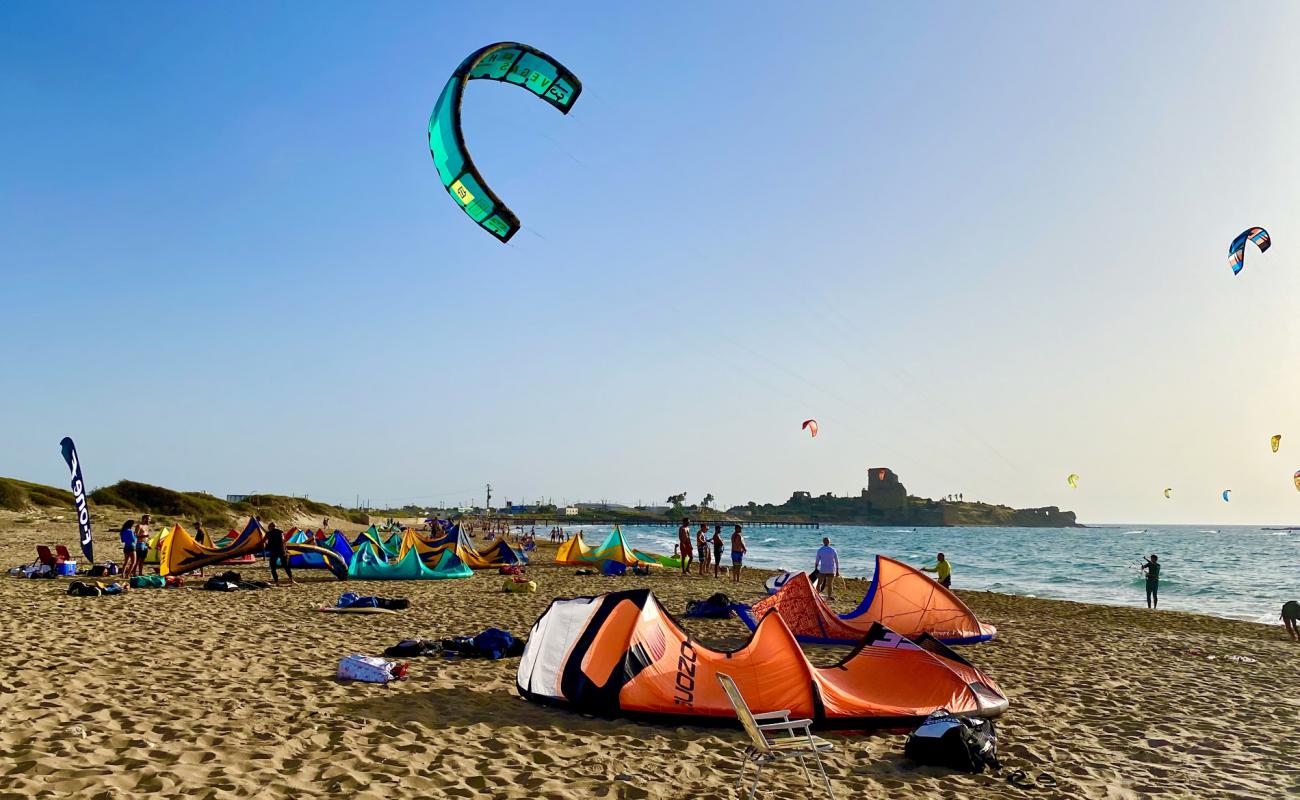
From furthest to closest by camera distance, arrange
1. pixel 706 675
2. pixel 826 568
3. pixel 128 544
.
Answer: pixel 826 568 < pixel 128 544 < pixel 706 675

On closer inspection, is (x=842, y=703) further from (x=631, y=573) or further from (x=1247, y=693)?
(x=631, y=573)

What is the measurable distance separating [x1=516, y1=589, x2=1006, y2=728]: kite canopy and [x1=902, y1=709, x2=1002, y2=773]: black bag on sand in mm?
617

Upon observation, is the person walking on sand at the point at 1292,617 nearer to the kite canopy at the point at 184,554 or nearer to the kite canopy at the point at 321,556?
the kite canopy at the point at 321,556

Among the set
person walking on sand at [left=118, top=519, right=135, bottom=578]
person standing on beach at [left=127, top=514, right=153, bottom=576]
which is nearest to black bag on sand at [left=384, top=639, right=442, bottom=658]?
person walking on sand at [left=118, top=519, right=135, bottom=578]

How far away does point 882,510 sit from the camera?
162 meters

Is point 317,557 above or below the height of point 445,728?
below

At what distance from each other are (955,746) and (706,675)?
6.01 ft

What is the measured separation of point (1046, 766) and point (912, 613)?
5.23 meters

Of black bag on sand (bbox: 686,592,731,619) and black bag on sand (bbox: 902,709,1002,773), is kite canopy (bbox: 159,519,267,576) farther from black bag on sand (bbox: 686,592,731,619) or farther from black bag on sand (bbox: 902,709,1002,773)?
black bag on sand (bbox: 902,709,1002,773)

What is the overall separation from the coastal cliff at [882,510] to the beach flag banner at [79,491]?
149 metres

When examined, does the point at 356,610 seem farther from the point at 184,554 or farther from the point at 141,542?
the point at 184,554

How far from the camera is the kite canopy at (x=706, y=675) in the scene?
5.88 metres

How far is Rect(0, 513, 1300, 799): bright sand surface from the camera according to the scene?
441 centimetres

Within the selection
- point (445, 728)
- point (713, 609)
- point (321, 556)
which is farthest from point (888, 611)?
point (321, 556)
